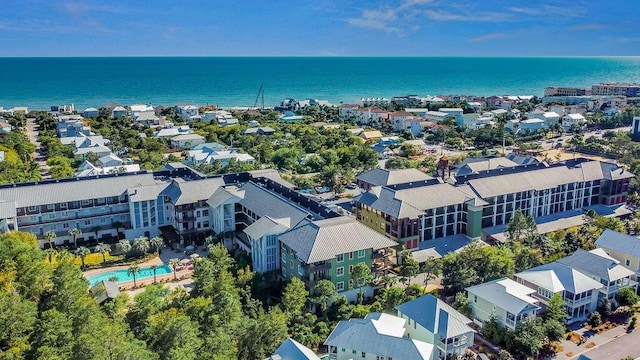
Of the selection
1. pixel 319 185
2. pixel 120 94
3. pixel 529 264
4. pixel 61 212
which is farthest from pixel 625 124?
pixel 120 94

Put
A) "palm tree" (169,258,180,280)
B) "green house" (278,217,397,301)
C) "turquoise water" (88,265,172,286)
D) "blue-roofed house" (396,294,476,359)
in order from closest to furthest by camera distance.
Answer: "blue-roofed house" (396,294,476,359) → "green house" (278,217,397,301) → "turquoise water" (88,265,172,286) → "palm tree" (169,258,180,280)

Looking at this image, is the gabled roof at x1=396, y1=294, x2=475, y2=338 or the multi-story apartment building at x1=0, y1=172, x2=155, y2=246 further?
the multi-story apartment building at x1=0, y1=172, x2=155, y2=246

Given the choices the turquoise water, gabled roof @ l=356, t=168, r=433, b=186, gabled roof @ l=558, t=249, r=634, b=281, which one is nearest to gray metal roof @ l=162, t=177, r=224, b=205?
the turquoise water

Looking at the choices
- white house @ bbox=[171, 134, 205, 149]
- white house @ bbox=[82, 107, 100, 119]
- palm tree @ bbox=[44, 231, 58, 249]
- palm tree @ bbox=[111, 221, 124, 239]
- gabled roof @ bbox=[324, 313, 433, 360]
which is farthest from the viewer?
white house @ bbox=[82, 107, 100, 119]

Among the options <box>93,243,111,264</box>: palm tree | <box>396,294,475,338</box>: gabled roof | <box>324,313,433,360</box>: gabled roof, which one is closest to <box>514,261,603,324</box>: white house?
<box>396,294,475,338</box>: gabled roof

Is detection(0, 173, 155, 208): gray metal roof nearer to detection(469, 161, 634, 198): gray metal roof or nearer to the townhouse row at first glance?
detection(469, 161, 634, 198): gray metal roof

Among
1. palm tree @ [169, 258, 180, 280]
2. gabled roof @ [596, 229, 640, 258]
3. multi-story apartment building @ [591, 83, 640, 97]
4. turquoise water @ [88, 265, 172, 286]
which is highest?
multi-story apartment building @ [591, 83, 640, 97]

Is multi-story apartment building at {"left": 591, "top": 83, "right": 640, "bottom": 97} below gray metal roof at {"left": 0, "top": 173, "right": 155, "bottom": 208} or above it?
above
